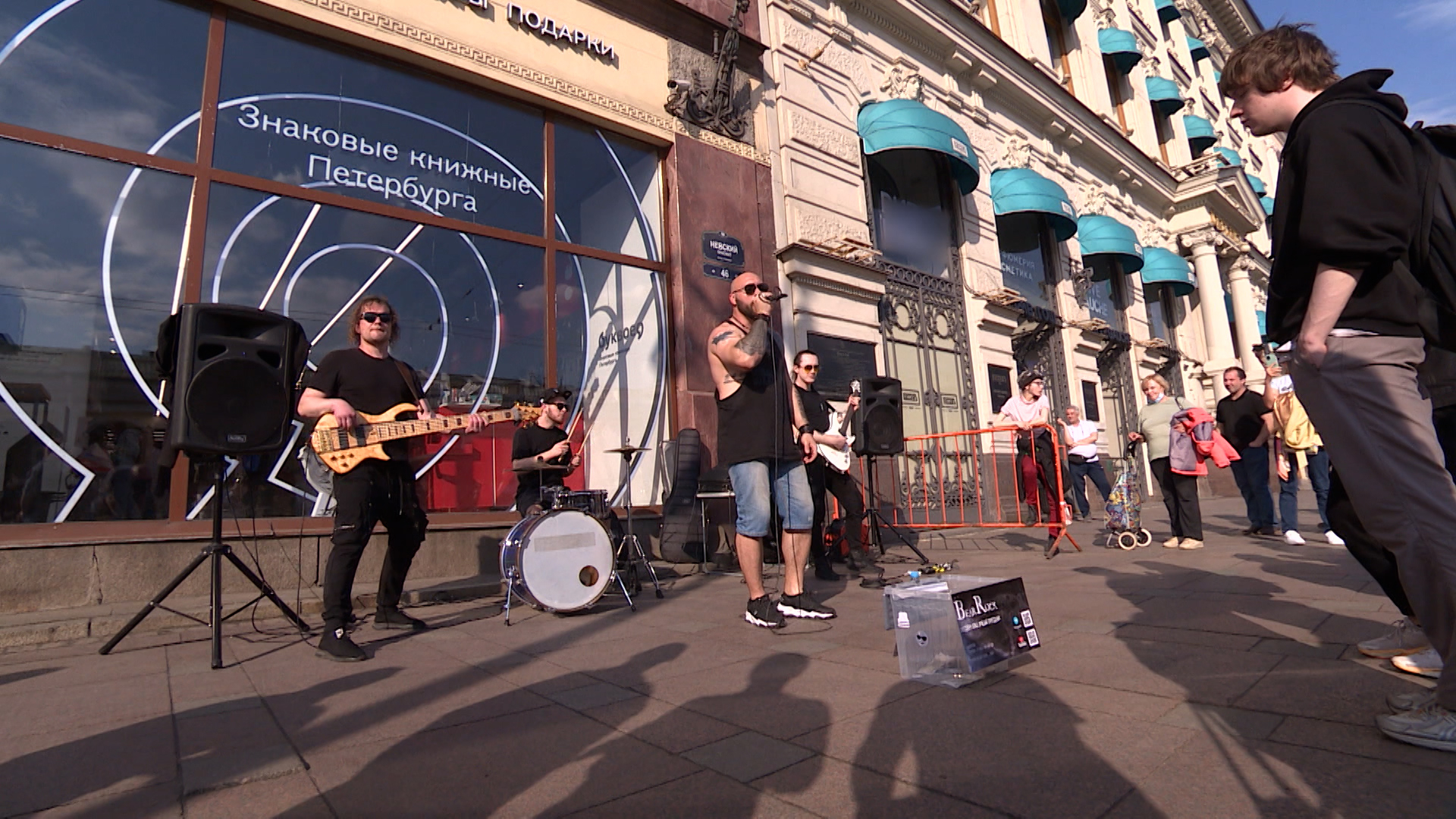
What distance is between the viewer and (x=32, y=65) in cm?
521

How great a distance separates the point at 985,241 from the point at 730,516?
27.1ft

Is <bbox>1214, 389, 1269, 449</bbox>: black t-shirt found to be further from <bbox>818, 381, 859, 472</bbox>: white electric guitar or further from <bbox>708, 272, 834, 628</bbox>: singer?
<bbox>708, 272, 834, 628</bbox>: singer

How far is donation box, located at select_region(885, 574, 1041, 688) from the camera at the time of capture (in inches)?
103

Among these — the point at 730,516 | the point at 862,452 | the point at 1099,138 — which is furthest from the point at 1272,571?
the point at 1099,138

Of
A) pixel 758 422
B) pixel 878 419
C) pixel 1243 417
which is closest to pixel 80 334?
pixel 758 422

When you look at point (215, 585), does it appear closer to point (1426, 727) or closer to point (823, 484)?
point (823, 484)

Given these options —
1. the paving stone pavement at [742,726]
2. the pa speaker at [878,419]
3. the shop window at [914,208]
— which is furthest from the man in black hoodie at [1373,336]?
the shop window at [914,208]

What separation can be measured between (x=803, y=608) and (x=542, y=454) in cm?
251

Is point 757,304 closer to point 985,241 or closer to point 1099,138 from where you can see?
point 985,241

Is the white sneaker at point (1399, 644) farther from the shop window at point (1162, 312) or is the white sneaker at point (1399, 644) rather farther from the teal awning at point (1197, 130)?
the teal awning at point (1197, 130)

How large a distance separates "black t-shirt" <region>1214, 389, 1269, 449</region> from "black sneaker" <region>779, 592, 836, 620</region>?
223 inches

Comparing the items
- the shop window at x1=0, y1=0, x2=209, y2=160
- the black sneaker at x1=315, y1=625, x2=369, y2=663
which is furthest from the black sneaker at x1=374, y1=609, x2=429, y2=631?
the shop window at x1=0, y1=0, x2=209, y2=160

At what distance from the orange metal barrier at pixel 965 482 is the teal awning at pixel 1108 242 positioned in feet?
23.1

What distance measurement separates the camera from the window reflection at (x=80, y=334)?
4.76 metres
